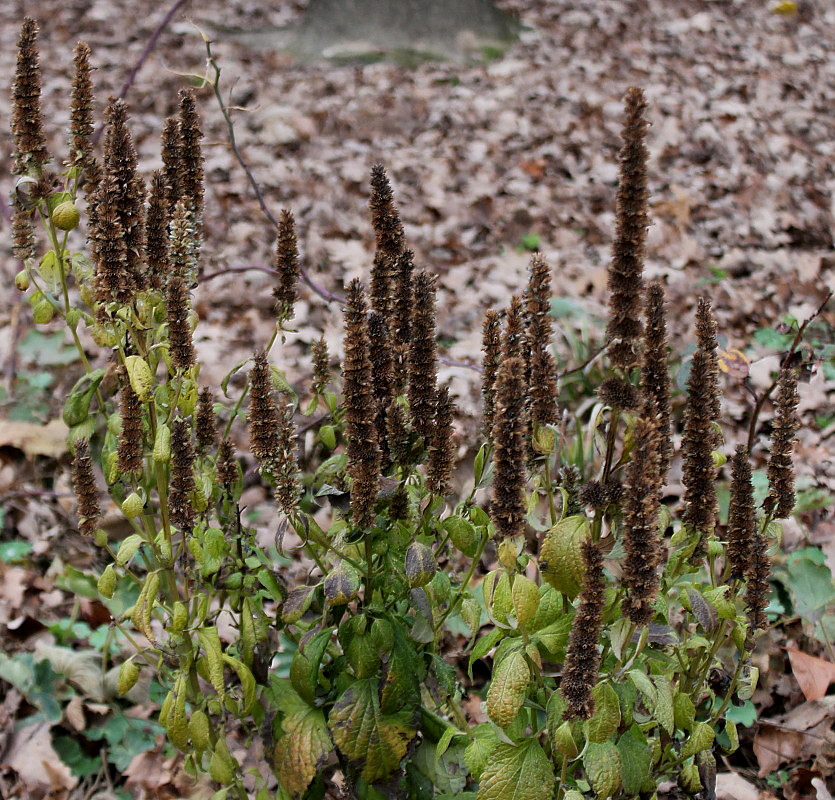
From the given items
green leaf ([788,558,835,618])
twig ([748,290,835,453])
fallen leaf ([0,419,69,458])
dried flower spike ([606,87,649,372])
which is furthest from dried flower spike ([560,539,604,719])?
fallen leaf ([0,419,69,458])

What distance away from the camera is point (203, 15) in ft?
29.8

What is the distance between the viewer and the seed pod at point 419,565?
72.0 inches

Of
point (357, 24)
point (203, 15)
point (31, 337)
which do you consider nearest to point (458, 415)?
point (31, 337)

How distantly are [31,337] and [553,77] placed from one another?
15.8 ft

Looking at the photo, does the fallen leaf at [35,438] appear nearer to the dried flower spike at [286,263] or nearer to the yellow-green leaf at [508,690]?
the dried flower spike at [286,263]

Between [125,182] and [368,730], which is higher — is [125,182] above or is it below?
above

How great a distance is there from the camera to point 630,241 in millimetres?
1638

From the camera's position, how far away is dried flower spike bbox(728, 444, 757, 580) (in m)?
1.89

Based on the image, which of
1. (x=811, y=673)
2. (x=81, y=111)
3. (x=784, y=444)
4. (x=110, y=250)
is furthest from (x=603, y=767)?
(x=81, y=111)

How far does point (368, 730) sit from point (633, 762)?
599mm

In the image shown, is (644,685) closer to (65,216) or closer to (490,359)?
(490,359)

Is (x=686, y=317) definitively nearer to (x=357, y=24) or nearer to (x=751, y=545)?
(x=751, y=545)

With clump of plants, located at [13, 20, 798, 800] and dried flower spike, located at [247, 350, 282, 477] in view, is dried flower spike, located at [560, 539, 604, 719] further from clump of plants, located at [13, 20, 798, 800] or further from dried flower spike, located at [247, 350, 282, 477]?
dried flower spike, located at [247, 350, 282, 477]

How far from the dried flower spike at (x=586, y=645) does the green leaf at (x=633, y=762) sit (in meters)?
0.31
